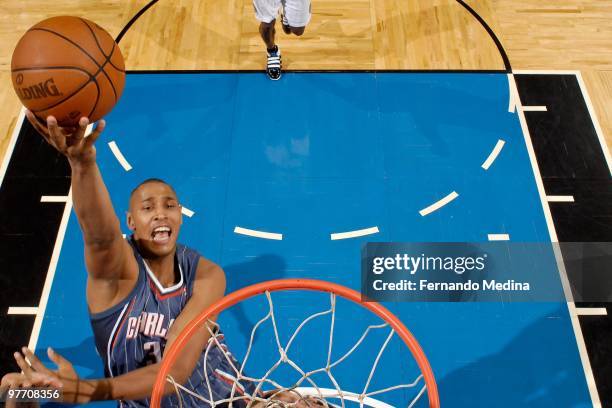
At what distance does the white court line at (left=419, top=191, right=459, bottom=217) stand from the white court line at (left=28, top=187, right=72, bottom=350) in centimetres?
242

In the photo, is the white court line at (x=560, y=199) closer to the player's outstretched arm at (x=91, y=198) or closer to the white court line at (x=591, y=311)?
the white court line at (x=591, y=311)

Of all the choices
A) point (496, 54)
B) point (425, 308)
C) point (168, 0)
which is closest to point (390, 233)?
point (425, 308)

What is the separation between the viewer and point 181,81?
5406 millimetres

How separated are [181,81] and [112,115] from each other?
62cm

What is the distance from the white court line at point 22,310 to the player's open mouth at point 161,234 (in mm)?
1254

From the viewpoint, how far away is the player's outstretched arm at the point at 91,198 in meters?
2.55

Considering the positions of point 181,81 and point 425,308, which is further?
point 181,81

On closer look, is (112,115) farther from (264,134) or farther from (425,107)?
(425,107)

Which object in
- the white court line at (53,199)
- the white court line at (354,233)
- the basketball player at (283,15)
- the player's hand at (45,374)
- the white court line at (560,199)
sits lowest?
the white court line at (53,199)

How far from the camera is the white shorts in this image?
485 centimetres

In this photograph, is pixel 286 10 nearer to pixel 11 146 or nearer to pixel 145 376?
pixel 11 146

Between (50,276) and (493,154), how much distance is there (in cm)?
317

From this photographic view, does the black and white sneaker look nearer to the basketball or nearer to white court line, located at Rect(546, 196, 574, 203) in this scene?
the basketball

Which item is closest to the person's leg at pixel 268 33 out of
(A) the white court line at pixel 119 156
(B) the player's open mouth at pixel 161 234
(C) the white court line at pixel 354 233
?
(A) the white court line at pixel 119 156
